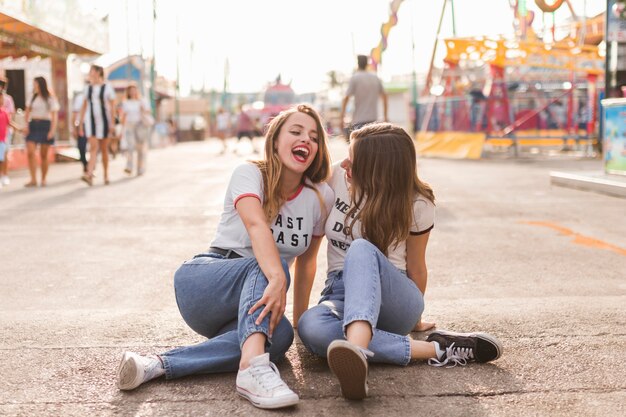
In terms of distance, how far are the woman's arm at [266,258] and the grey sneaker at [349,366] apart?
36 cm

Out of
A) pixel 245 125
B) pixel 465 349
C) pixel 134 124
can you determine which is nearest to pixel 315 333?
pixel 465 349

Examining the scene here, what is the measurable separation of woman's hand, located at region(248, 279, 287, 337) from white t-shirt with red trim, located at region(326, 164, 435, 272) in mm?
460

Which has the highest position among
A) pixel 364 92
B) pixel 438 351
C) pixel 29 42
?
pixel 29 42

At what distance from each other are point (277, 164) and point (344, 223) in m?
0.35

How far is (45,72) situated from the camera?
24.3m

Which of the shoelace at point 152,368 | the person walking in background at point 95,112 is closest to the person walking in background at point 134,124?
the person walking in background at point 95,112

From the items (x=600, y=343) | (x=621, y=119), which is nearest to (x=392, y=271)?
(x=600, y=343)

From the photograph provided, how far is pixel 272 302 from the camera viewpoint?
2.88m

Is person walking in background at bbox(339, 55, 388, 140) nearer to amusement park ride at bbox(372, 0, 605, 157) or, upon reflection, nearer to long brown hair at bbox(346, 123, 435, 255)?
long brown hair at bbox(346, 123, 435, 255)

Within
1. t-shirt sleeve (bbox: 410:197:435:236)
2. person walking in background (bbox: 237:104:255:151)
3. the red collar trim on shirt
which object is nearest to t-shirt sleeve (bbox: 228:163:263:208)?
the red collar trim on shirt

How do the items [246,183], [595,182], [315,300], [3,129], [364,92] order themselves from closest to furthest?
1. [246,183]
2. [315,300]
3. [364,92]
4. [595,182]
5. [3,129]

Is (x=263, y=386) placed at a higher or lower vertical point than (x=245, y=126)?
lower

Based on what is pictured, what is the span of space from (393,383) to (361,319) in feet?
0.84

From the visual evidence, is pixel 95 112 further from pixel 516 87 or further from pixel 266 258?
pixel 516 87
